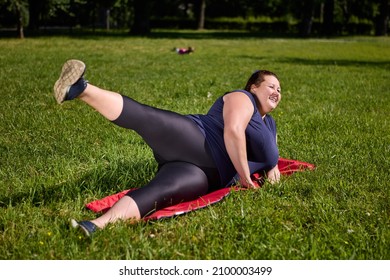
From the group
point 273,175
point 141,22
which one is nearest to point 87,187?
point 273,175

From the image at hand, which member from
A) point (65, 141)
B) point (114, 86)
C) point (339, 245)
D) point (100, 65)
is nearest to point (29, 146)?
point (65, 141)

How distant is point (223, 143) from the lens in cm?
410

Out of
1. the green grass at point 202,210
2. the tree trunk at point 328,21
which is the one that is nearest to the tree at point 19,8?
the green grass at point 202,210

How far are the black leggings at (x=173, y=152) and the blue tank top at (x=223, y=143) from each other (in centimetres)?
7

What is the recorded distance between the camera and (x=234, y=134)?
392cm

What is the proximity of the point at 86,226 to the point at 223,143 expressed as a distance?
1328mm

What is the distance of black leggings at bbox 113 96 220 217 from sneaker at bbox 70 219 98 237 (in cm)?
48

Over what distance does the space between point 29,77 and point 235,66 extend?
6.60 meters

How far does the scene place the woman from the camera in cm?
357

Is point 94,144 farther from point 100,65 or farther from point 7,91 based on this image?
point 100,65

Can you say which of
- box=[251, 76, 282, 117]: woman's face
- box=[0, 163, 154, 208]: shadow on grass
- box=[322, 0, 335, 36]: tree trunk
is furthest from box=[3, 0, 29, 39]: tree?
box=[322, 0, 335, 36]: tree trunk

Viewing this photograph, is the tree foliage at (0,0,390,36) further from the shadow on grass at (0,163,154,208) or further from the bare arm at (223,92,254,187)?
the bare arm at (223,92,254,187)

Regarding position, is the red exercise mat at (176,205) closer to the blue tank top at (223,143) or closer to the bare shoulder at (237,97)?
the blue tank top at (223,143)

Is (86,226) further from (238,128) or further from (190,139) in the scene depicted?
(238,128)
